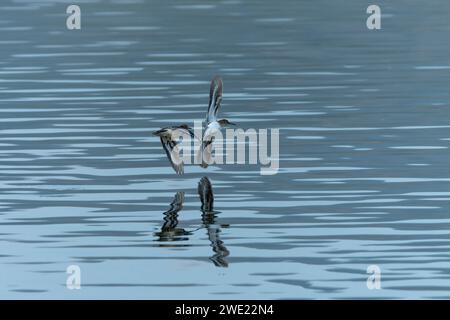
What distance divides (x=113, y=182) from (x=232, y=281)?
5703 mm

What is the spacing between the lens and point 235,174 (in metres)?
23.2

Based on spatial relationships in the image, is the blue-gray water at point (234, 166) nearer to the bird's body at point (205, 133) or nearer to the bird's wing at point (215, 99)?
the bird's body at point (205, 133)

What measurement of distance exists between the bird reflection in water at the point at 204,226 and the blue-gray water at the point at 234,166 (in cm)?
5

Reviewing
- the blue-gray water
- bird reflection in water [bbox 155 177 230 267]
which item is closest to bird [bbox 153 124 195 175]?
the blue-gray water

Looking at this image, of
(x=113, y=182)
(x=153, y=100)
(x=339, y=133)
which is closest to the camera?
(x=113, y=182)

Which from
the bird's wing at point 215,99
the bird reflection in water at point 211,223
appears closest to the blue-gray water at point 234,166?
the bird reflection in water at point 211,223

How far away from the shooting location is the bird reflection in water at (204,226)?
18547 millimetres

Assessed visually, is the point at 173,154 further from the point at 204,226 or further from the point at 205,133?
the point at 204,226

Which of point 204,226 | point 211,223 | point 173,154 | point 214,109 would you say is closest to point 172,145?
point 173,154

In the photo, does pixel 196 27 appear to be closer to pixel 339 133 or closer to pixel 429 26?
pixel 429 26

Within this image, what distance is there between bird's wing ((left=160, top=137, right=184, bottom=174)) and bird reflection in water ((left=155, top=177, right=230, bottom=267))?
0.89m

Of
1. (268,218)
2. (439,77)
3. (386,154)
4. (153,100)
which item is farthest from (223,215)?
(439,77)

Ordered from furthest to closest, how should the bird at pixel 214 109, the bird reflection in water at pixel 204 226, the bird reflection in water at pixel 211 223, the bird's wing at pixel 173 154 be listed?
the bird's wing at pixel 173 154, the bird at pixel 214 109, the bird reflection in water at pixel 204 226, the bird reflection in water at pixel 211 223

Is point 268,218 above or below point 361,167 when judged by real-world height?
below
